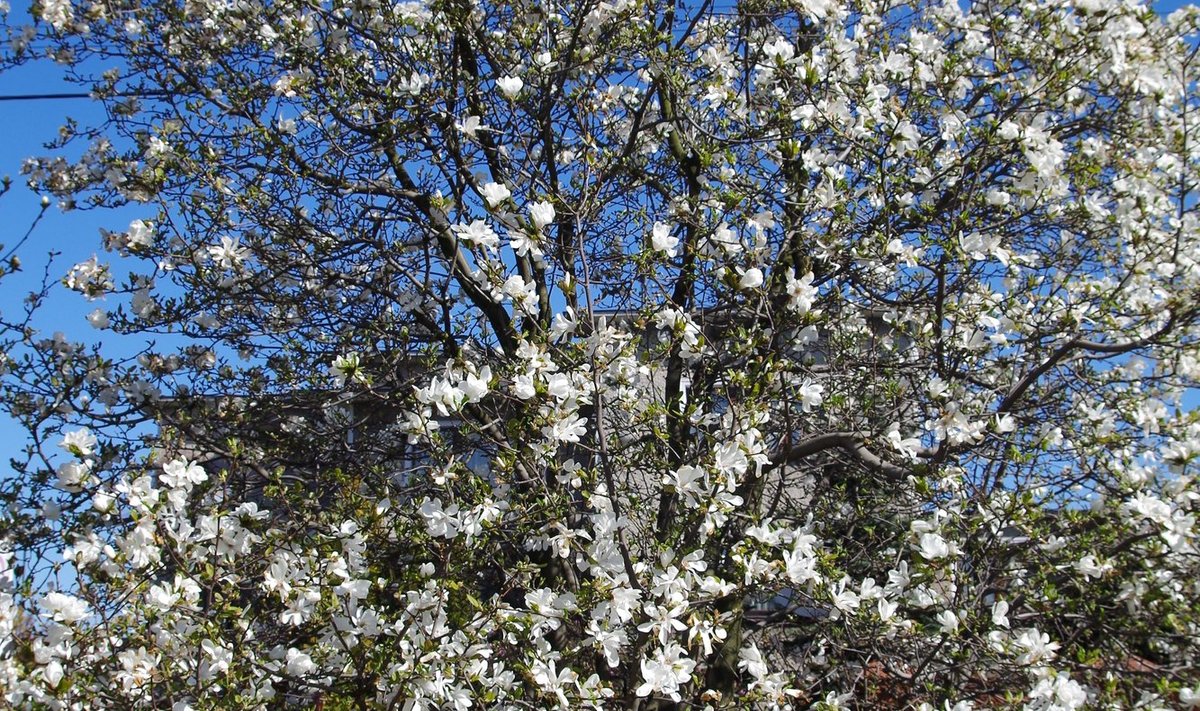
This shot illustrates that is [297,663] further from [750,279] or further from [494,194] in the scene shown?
[750,279]

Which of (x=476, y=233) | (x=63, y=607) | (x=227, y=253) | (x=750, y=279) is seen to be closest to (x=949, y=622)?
(x=750, y=279)

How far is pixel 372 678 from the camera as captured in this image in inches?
123

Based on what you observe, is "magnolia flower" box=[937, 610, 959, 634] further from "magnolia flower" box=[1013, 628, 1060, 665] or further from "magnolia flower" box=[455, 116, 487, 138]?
"magnolia flower" box=[455, 116, 487, 138]

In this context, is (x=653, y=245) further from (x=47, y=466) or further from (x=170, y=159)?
(x=47, y=466)

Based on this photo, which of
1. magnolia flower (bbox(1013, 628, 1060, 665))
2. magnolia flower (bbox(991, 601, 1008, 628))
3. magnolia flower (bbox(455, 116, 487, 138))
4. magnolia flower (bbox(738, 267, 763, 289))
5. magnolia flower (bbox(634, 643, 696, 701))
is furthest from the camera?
magnolia flower (bbox(455, 116, 487, 138))

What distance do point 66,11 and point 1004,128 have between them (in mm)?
4669

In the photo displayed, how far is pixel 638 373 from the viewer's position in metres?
3.80

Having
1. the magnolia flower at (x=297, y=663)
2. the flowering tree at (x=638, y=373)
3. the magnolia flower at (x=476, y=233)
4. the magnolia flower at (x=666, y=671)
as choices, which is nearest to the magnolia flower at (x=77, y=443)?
the flowering tree at (x=638, y=373)

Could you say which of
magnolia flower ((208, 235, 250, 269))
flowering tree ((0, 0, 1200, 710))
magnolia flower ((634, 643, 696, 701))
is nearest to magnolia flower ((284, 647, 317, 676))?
flowering tree ((0, 0, 1200, 710))

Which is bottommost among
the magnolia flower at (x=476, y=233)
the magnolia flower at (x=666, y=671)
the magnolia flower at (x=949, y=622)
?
the magnolia flower at (x=666, y=671)

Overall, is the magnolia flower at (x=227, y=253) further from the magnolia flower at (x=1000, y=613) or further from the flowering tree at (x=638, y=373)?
the magnolia flower at (x=1000, y=613)

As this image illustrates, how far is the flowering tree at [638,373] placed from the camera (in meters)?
3.12

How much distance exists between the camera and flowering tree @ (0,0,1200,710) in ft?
10.3

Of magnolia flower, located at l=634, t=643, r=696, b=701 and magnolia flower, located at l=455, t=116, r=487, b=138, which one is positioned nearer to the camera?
magnolia flower, located at l=634, t=643, r=696, b=701
